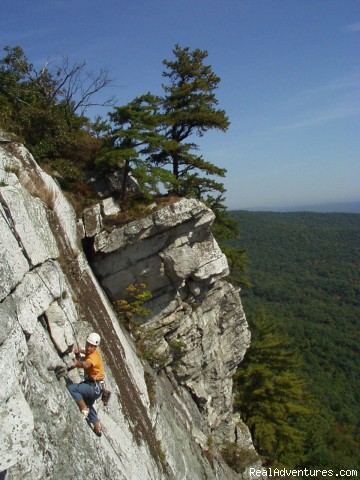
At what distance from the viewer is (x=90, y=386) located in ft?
21.4

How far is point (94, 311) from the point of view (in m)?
9.23

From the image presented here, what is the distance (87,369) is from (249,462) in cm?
1405

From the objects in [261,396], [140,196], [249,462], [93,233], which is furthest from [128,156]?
[261,396]

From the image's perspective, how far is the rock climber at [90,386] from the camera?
6.42 metres

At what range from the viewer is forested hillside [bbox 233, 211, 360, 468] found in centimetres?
3453

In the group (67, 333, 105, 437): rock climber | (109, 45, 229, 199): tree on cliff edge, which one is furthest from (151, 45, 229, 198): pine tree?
(67, 333, 105, 437): rock climber

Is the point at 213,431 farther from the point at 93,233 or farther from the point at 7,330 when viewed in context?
the point at 7,330

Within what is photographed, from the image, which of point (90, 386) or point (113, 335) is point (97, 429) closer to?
point (90, 386)

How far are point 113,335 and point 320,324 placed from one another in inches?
4240

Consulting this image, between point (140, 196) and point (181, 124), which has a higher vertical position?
point (181, 124)

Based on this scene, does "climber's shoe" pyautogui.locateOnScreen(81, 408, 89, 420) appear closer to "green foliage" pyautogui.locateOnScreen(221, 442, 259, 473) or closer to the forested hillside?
"green foliage" pyautogui.locateOnScreen(221, 442, 259, 473)

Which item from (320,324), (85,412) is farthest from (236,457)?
(320,324)

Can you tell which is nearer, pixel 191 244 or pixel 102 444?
pixel 102 444

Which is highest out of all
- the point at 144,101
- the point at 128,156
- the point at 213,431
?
the point at 144,101
